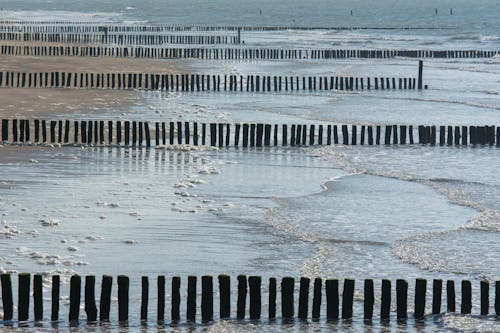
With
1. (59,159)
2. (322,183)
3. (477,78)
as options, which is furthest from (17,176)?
(477,78)

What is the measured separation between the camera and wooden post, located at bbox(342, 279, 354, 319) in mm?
12781

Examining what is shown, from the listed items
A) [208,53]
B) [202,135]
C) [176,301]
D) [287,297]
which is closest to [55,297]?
[176,301]

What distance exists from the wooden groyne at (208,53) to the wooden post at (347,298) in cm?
5435

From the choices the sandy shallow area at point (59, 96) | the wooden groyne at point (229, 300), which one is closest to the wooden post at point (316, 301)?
the wooden groyne at point (229, 300)

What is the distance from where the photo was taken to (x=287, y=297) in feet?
42.4

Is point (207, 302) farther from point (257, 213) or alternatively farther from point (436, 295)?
point (257, 213)

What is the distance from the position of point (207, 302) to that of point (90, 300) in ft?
4.74

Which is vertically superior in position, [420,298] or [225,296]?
[225,296]

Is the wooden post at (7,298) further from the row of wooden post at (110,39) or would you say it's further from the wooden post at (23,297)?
the row of wooden post at (110,39)

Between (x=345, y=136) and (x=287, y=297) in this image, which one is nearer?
(x=287, y=297)

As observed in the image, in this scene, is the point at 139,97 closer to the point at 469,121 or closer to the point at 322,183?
the point at 469,121

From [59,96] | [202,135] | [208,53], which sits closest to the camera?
[202,135]

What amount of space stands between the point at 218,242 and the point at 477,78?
46.8 meters

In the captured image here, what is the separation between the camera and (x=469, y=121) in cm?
3928
